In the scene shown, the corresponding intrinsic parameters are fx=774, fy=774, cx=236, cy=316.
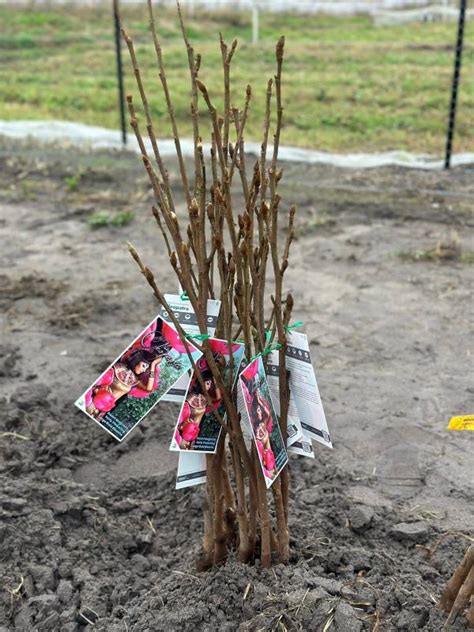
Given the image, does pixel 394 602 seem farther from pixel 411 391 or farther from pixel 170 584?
pixel 411 391

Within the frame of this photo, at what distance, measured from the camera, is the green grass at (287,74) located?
10.1m

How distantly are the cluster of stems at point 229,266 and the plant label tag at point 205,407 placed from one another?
0.10 ft

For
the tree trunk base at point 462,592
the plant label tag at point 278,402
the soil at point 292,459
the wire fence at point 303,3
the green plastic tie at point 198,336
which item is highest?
the wire fence at point 303,3

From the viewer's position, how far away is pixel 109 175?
7484mm

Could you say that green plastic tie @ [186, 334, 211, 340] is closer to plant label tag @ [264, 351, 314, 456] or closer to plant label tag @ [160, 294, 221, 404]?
plant label tag @ [160, 294, 221, 404]

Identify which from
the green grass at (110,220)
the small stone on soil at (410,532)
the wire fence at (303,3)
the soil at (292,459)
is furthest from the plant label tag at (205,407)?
the wire fence at (303,3)

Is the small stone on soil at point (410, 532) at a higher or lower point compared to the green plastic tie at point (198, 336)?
lower

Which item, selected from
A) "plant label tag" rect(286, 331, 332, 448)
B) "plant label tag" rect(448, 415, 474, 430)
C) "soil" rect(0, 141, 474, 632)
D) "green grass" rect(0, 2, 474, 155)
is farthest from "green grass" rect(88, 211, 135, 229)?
"plant label tag" rect(448, 415, 474, 430)

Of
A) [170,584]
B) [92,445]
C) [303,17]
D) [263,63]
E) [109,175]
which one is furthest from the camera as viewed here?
[303,17]

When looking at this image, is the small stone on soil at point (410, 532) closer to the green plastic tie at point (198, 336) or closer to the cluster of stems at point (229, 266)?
the cluster of stems at point (229, 266)

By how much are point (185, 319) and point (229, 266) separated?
0.22 m

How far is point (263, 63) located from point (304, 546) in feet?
44.4

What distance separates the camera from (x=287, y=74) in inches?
541

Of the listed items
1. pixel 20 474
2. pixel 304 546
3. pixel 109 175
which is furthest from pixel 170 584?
pixel 109 175
